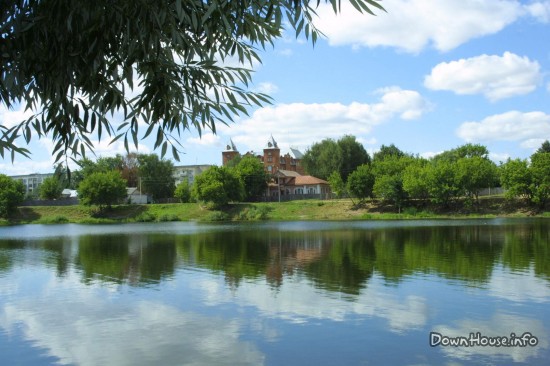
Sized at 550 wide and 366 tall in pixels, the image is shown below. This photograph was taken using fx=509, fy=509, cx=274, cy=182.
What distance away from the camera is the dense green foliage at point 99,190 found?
9331cm

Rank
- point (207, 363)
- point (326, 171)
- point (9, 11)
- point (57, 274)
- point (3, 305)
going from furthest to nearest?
point (326, 171) → point (57, 274) → point (3, 305) → point (207, 363) → point (9, 11)

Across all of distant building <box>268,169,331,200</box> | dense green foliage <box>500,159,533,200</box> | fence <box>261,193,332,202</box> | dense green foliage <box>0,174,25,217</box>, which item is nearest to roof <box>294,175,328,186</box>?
distant building <box>268,169,331,200</box>

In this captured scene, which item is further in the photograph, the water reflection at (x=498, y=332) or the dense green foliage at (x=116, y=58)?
the water reflection at (x=498, y=332)

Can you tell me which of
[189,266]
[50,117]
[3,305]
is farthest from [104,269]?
[50,117]

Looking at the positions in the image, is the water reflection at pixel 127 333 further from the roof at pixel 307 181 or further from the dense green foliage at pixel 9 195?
the roof at pixel 307 181

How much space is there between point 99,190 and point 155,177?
3290cm

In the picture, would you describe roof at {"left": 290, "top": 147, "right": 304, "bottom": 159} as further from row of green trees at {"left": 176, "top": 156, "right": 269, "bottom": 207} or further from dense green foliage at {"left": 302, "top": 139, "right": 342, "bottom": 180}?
row of green trees at {"left": 176, "top": 156, "right": 269, "bottom": 207}

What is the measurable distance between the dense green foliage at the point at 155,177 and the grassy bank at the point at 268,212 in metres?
25.7

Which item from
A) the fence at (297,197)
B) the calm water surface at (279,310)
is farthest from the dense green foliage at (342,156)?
the calm water surface at (279,310)

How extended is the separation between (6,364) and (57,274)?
12.6m

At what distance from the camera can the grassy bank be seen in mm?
78062

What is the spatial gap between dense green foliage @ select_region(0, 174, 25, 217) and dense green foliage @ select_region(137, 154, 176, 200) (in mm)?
29779

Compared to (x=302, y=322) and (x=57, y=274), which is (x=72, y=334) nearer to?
(x=302, y=322)

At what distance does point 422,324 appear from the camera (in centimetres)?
1188
